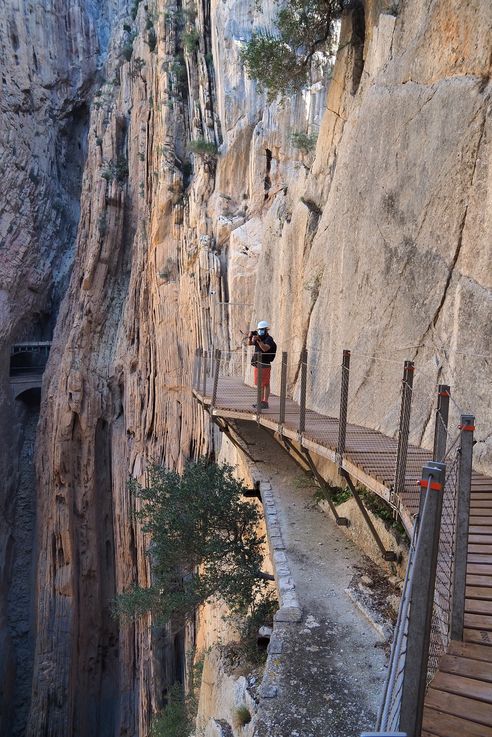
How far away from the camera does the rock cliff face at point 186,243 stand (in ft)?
19.3

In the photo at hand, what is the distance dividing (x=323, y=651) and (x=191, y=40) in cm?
2384

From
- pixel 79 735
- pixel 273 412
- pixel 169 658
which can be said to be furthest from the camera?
pixel 79 735

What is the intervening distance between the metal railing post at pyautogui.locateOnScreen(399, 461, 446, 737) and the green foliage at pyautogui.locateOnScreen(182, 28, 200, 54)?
24417 millimetres

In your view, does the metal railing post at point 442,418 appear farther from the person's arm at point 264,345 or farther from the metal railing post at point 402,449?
the person's arm at point 264,345

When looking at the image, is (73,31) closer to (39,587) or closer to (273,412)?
(39,587)

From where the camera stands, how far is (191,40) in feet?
71.7

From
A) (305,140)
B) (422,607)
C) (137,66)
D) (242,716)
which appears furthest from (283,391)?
(137,66)

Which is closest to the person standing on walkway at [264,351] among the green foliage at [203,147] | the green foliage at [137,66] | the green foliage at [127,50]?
the green foliage at [203,147]

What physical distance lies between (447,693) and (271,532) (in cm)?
482

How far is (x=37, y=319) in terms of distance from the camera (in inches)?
1155

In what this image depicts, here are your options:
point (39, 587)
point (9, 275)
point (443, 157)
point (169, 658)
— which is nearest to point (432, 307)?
point (443, 157)

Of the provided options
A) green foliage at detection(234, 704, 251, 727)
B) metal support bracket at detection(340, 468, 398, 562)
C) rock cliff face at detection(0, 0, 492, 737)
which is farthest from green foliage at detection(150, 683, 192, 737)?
rock cliff face at detection(0, 0, 492, 737)

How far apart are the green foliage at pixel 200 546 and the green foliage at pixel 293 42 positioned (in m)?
8.84

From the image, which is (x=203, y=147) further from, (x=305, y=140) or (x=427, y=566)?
(x=427, y=566)
